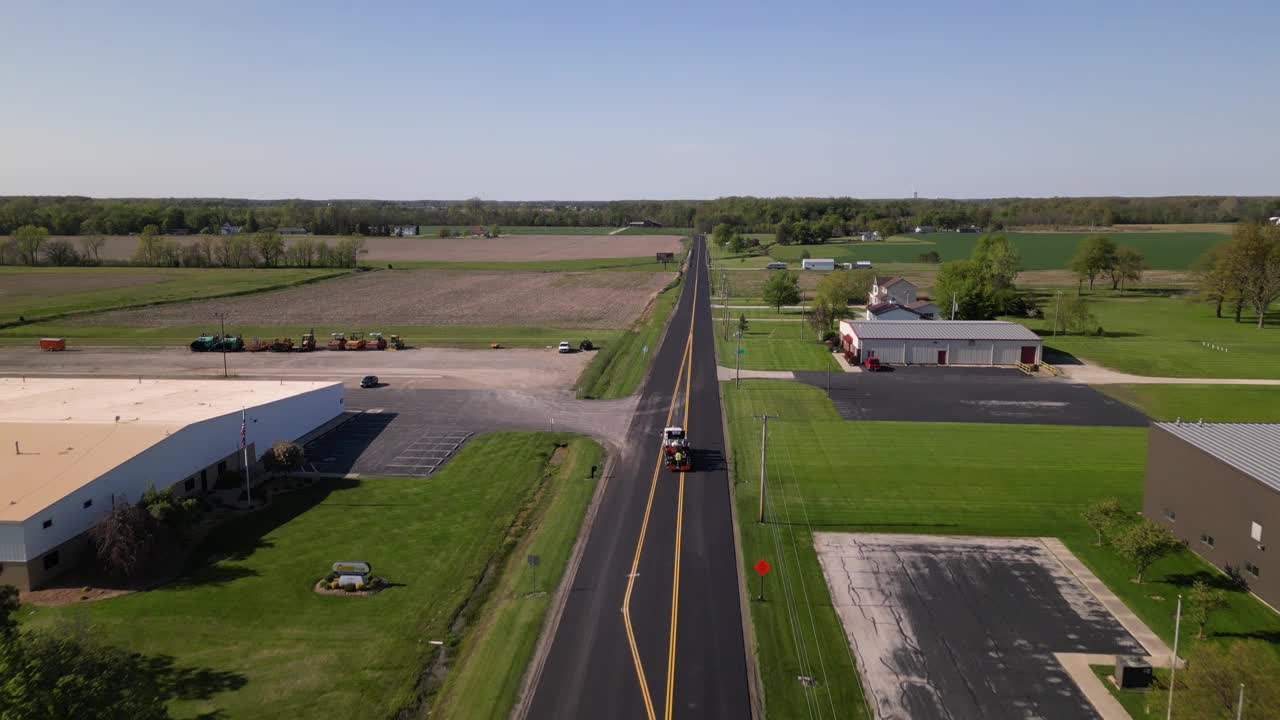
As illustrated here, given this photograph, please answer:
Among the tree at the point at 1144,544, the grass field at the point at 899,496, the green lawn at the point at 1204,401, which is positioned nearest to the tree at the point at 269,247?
the grass field at the point at 899,496

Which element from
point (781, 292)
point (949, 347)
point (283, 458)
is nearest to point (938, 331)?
point (949, 347)

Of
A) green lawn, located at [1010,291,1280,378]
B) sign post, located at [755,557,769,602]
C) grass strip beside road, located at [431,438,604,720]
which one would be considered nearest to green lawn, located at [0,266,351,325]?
grass strip beside road, located at [431,438,604,720]

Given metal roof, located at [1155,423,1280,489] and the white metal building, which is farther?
metal roof, located at [1155,423,1280,489]

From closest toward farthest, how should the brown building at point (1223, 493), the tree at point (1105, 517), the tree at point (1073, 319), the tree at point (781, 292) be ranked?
1. the brown building at point (1223, 493)
2. the tree at point (1105, 517)
3. the tree at point (1073, 319)
4. the tree at point (781, 292)

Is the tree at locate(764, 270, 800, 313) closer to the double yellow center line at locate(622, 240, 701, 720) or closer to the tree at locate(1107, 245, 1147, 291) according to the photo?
the double yellow center line at locate(622, 240, 701, 720)

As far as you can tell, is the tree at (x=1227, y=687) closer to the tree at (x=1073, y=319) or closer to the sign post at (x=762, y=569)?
the sign post at (x=762, y=569)

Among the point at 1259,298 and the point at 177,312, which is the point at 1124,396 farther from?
the point at 177,312
